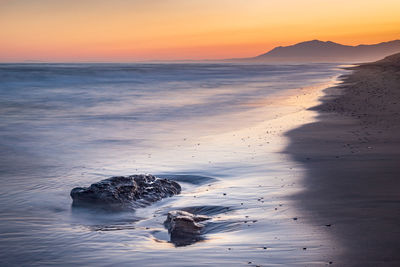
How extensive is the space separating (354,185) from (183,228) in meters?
2.70

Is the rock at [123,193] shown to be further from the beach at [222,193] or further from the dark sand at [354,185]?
the dark sand at [354,185]

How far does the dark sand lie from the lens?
13.4 ft

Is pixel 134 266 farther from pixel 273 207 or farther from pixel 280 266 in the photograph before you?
pixel 273 207

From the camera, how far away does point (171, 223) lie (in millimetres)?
4836

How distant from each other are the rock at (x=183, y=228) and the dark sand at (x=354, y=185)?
1.22 m

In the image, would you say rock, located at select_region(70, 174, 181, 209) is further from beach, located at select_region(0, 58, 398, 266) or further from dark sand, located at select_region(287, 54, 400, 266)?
dark sand, located at select_region(287, 54, 400, 266)

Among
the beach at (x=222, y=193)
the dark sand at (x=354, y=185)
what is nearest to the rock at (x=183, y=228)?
the beach at (x=222, y=193)

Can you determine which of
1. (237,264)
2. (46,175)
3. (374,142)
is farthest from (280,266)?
(374,142)

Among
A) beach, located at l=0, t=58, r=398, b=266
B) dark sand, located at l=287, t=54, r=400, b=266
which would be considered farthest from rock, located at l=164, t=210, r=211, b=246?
dark sand, located at l=287, t=54, r=400, b=266

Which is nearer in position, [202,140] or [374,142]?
[374,142]

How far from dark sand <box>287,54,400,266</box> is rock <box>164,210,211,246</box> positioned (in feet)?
3.99

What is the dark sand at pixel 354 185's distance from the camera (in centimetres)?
407

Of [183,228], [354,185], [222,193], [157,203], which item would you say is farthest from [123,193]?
[354,185]

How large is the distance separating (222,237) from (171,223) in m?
0.58
